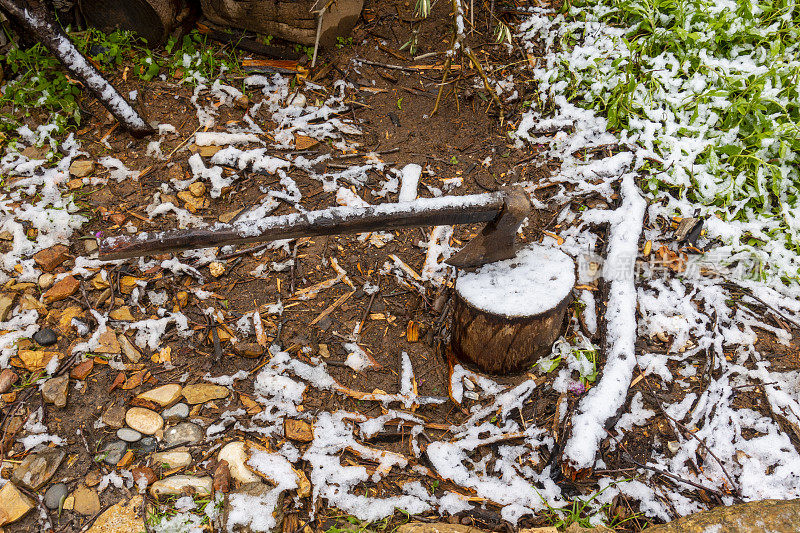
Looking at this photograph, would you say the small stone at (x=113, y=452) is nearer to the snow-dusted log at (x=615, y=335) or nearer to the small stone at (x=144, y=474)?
the small stone at (x=144, y=474)

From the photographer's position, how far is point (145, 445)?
2.38 m

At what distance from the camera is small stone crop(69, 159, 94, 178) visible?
3357 mm

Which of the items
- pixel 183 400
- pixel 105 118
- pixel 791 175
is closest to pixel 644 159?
pixel 791 175

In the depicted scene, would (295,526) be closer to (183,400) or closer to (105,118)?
(183,400)

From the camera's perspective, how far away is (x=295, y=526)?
2176 millimetres

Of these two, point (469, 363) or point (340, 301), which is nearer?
point (469, 363)

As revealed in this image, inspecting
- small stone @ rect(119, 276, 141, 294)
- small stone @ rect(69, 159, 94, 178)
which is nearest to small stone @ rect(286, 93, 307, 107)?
small stone @ rect(69, 159, 94, 178)

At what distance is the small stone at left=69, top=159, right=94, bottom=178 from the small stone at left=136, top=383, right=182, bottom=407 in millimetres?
1674

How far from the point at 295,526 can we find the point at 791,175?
3515mm

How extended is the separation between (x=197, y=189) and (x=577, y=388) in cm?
260

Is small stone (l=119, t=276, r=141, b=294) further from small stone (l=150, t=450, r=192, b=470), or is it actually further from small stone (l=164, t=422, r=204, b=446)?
small stone (l=150, t=450, r=192, b=470)

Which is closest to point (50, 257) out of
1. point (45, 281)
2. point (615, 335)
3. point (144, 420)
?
point (45, 281)

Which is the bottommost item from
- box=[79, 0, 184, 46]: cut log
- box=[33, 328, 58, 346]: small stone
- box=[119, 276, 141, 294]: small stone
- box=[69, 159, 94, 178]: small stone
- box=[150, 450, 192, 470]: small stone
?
box=[150, 450, 192, 470]: small stone

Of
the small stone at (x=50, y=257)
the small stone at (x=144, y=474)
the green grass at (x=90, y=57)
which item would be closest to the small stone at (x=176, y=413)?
the small stone at (x=144, y=474)
